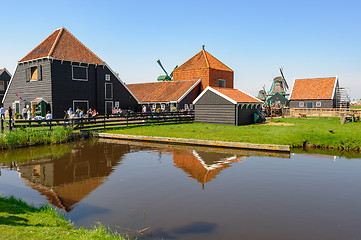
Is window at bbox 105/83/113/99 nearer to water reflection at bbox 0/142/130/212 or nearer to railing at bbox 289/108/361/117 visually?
water reflection at bbox 0/142/130/212

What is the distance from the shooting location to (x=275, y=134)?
668 inches

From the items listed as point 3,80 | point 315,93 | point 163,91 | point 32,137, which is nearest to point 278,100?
point 315,93

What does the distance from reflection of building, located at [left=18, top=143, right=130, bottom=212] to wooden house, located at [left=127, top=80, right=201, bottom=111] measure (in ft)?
69.0

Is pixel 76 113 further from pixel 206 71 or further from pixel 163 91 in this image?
pixel 206 71

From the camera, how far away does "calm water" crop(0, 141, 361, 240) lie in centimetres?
562

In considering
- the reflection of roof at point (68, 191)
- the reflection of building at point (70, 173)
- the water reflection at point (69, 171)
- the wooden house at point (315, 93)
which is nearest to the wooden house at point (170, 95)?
the wooden house at point (315, 93)

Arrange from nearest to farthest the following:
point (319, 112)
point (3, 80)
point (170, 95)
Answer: point (170, 95) → point (319, 112) → point (3, 80)

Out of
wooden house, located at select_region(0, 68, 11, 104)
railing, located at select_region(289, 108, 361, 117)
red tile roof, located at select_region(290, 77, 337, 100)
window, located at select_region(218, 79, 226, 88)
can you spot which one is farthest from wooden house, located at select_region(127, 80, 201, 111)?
wooden house, located at select_region(0, 68, 11, 104)

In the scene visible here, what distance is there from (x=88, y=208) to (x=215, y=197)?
3264 millimetres

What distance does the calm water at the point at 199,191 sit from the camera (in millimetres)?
5617

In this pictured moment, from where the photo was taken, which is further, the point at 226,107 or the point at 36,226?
the point at 226,107

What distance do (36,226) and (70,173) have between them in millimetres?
5320

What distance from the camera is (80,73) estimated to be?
27797mm

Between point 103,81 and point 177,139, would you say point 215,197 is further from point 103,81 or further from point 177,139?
point 103,81
